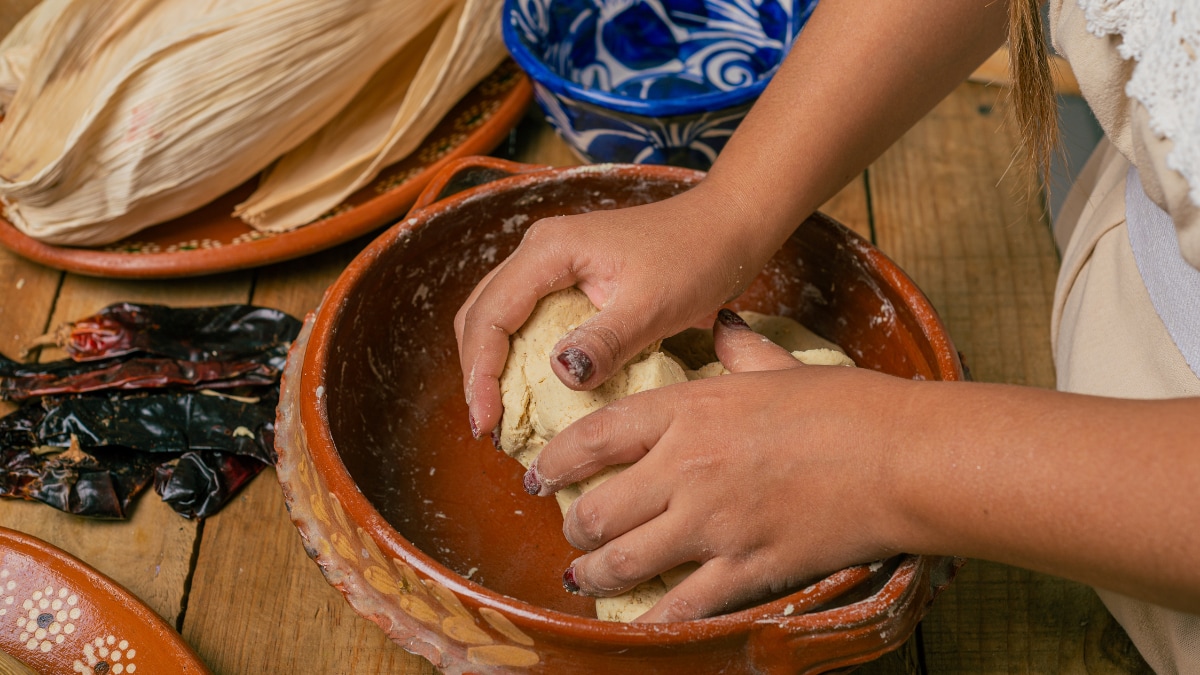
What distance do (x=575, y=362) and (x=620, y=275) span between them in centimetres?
10

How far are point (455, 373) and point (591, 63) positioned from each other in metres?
0.64

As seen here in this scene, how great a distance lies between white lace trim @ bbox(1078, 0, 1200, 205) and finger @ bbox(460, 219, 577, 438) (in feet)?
1.52

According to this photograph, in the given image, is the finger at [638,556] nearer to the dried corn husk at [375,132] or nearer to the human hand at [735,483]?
the human hand at [735,483]

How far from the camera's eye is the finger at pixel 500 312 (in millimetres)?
859

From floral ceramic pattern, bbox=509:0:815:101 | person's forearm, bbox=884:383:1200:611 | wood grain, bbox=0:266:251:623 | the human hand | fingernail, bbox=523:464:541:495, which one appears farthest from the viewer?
floral ceramic pattern, bbox=509:0:815:101

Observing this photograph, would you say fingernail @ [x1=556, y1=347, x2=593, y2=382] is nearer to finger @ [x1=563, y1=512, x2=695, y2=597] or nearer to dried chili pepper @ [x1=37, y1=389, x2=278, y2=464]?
finger @ [x1=563, y1=512, x2=695, y2=597]

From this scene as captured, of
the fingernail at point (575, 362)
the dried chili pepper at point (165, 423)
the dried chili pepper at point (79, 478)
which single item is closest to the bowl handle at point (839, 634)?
the fingernail at point (575, 362)

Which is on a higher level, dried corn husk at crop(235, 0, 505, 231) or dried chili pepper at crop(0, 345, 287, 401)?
dried corn husk at crop(235, 0, 505, 231)

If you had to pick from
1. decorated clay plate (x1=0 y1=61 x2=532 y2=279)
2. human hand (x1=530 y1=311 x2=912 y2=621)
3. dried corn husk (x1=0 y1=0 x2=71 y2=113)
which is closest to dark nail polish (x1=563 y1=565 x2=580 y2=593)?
human hand (x1=530 y1=311 x2=912 y2=621)

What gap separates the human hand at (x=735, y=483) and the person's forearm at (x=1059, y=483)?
3 centimetres

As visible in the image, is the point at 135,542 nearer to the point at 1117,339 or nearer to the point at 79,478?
the point at 79,478

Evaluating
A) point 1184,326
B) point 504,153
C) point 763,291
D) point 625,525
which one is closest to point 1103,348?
point 1184,326

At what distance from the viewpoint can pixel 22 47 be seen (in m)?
1.37

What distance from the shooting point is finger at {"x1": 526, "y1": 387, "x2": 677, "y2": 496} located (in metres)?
0.75
